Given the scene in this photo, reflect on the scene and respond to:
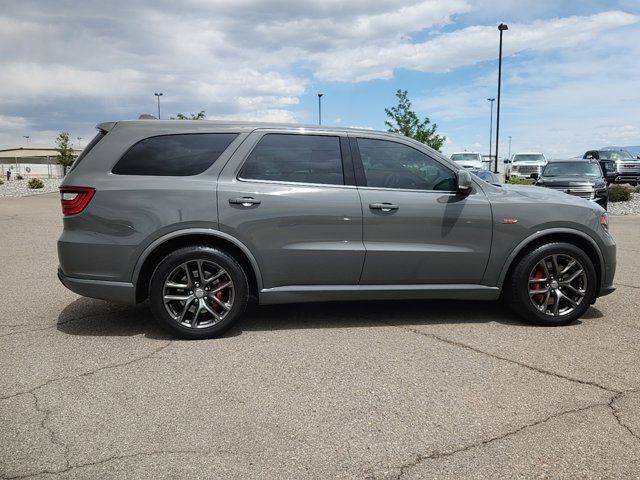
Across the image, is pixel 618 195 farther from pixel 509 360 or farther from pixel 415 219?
pixel 509 360

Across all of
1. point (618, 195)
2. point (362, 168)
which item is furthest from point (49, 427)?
point (618, 195)

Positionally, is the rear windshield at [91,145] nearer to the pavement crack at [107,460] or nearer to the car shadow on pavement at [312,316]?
the car shadow on pavement at [312,316]

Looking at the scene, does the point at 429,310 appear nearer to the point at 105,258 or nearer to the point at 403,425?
the point at 403,425

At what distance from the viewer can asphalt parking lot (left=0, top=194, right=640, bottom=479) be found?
2732mm

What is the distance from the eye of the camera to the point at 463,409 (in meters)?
3.30

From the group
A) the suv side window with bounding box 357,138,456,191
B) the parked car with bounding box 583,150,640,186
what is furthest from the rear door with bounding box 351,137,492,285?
the parked car with bounding box 583,150,640,186

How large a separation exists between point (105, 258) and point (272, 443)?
239cm

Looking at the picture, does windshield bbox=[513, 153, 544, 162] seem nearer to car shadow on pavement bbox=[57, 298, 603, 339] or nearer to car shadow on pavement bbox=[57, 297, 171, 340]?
car shadow on pavement bbox=[57, 298, 603, 339]

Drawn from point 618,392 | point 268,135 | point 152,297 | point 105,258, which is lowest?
point 618,392

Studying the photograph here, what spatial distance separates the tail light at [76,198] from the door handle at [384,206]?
91.3 inches

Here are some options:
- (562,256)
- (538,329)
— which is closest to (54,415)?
(538,329)

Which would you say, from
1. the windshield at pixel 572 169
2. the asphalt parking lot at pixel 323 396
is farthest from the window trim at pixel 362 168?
the windshield at pixel 572 169

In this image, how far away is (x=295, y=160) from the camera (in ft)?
15.8

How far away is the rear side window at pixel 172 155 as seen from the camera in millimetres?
4644
